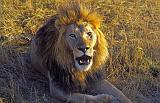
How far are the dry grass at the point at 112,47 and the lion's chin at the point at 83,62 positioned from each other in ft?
1.51

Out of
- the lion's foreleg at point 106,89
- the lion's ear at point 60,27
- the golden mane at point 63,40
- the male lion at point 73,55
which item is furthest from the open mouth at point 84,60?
the lion's foreleg at point 106,89

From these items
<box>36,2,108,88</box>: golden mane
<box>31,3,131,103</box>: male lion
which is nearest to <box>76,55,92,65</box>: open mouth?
<box>31,3,131,103</box>: male lion

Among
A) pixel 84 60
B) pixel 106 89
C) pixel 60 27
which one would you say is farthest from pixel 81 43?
pixel 106 89

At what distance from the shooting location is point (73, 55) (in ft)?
14.8

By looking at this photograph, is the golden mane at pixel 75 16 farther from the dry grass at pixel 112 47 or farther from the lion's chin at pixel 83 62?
the dry grass at pixel 112 47

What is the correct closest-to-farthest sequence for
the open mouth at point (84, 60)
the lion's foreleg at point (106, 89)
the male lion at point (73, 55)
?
1. the open mouth at point (84, 60)
2. the male lion at point (73, 55)
3. the lion's foreleg at point (106, 89)

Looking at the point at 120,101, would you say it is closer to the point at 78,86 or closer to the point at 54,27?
the point at 78,86

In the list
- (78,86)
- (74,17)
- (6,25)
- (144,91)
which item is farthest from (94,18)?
(6,25)

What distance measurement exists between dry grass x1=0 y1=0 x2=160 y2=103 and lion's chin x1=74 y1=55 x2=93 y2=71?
46cm

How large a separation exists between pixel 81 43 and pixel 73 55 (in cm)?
19

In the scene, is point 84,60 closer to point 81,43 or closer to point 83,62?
point 83,62

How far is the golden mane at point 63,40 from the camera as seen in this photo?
14.9 ft

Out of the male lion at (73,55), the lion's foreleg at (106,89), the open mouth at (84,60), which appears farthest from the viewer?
the lion's foreleg at (106,89)

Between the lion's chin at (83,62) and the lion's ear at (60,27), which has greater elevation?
the lion's ear at (60,27)
